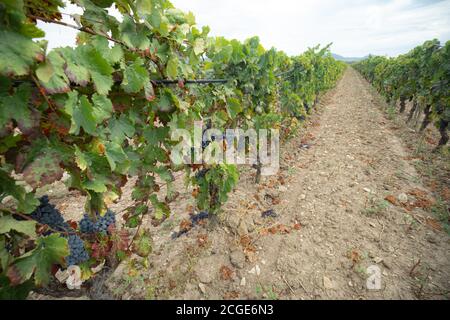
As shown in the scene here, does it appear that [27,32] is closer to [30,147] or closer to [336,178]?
[30,147]

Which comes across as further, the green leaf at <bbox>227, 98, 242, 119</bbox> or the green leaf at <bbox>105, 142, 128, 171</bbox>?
the green leaf at <bbox>227, 98, 242, 119</bbox>

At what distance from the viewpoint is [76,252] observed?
234cm

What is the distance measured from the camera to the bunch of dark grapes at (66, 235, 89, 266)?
7.67 feet

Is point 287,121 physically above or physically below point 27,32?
below

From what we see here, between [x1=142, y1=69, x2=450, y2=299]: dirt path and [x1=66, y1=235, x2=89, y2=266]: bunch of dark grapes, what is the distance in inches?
42.6

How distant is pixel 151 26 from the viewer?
161cm

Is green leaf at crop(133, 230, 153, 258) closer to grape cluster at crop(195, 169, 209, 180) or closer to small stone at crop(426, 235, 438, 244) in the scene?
grape cluster at crop(195, 169, 209, 180)

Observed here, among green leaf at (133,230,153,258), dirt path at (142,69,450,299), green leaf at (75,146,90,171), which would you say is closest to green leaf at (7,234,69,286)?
green leaf at (75,146,90,171)

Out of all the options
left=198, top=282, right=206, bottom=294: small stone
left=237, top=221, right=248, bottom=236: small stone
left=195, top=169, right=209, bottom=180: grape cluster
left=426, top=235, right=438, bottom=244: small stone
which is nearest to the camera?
left=198, top=282, right=206, bottom=294: small stone

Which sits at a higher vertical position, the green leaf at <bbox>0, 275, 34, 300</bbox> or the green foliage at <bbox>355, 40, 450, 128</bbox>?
the green foliage at <bbox>355, 40, 450, 128</bbox>

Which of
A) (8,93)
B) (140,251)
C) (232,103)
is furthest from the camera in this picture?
(232,103)
